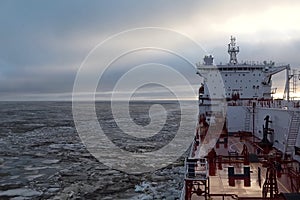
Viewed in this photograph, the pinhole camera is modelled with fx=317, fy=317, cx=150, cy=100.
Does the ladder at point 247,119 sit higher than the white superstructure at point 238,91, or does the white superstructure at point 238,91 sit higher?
the white superstructure at point 238,91

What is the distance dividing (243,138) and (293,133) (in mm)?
5942

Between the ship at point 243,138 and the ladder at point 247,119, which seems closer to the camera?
the ship at point 243,138

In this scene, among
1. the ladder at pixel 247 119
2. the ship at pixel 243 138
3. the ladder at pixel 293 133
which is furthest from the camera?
the ladder at pixel 247 119

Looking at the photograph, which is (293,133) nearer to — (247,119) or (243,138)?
(243,138)

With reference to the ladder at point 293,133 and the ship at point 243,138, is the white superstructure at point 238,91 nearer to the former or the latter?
the ship at point 243,138

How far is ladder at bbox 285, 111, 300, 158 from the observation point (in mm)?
11039

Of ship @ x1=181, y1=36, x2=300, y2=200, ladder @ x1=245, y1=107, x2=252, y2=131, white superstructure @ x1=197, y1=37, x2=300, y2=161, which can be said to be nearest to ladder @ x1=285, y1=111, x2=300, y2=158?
ship @ x1=181, y1=36, x2=300, y2=200

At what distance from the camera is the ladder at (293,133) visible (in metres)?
11.0

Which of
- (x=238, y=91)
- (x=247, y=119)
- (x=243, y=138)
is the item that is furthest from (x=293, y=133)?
(x=238, y=91)

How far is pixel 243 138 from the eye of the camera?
17.1m

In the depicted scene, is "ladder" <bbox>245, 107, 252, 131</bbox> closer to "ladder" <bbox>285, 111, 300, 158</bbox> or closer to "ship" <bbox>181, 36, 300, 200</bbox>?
"ship" <bbox>181, 36, 300, 200</bbox>

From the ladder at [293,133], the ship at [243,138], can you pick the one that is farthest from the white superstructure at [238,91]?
the ladder at [293,133]

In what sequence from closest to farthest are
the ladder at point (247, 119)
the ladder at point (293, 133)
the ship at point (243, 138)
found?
the ship at point (243, 138), the ladder at point (293, 133), the ladder at point (247, 119)

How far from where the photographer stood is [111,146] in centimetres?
2292
